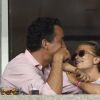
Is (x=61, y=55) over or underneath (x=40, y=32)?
underneath

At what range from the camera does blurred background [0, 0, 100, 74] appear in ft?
14.4

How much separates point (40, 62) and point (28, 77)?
9.4 inches

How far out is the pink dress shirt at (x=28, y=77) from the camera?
3.35 m

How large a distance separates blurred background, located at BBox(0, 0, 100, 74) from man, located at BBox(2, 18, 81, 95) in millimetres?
761

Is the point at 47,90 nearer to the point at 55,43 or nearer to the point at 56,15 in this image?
the point at 55,43

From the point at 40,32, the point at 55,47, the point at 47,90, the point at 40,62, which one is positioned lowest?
the point at 47,90

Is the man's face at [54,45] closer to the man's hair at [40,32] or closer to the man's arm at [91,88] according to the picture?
the man's hair at [40,32]

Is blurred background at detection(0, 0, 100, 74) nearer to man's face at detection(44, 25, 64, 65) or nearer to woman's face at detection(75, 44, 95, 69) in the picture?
man's face at detection(44, 25, 64, 65)

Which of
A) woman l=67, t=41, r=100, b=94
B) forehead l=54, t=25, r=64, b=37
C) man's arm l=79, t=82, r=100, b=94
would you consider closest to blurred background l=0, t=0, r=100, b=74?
forehead l=54, t=25, r=64, b=37

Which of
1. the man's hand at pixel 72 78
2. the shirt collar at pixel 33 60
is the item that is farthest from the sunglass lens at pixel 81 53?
the shirt collar at pixel 33 60

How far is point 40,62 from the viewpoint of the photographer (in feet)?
11.8

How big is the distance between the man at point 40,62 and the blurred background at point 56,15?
2.50 ft

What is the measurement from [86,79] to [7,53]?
1.10m

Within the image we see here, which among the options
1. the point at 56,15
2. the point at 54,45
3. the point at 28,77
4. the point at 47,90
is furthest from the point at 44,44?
the point at 56,15
